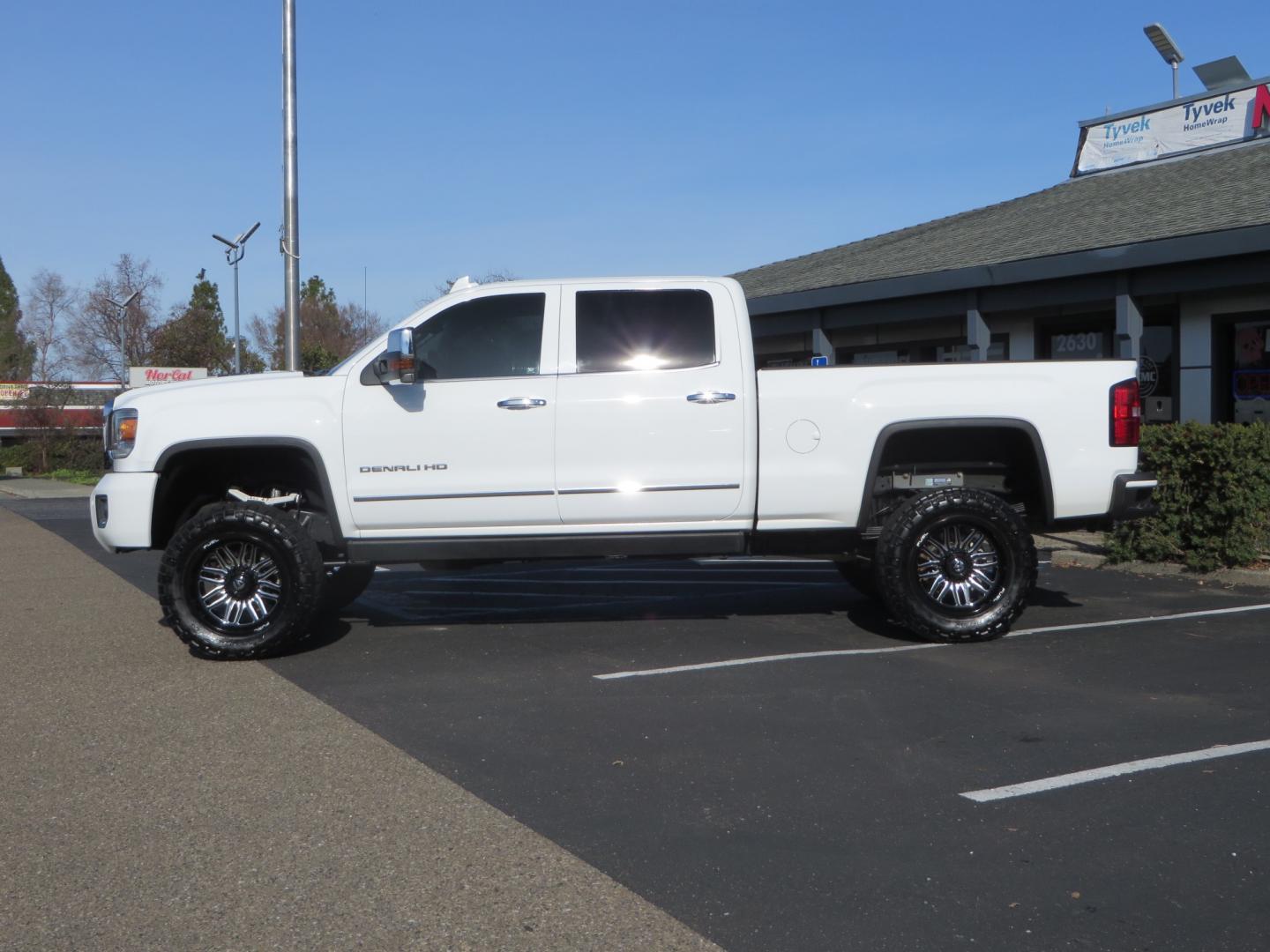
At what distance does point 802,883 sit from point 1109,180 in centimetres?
1812

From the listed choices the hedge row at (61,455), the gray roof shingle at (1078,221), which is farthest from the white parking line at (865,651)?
the hedge row at (61,455)

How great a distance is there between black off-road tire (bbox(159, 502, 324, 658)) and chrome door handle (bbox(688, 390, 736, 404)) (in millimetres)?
2396

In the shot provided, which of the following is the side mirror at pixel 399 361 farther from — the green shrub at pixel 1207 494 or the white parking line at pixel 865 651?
the green shrub at pixel 1207 494

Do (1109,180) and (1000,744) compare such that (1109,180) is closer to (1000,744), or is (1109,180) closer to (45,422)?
(1000,744)

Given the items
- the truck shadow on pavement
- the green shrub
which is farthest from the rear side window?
→ the green shrub

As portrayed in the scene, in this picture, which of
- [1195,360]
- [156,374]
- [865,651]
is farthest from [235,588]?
[156,374]

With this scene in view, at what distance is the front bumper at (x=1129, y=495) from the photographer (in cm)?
774

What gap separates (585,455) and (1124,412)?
3.25 metres

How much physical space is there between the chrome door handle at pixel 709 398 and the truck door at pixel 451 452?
0.83 metres

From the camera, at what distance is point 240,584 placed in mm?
7523

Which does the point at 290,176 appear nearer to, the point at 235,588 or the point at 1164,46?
the point at 235,588

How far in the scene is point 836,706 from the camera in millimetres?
6191

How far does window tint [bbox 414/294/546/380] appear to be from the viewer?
7730 millimetres

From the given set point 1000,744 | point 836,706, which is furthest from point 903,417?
point 1000,744
